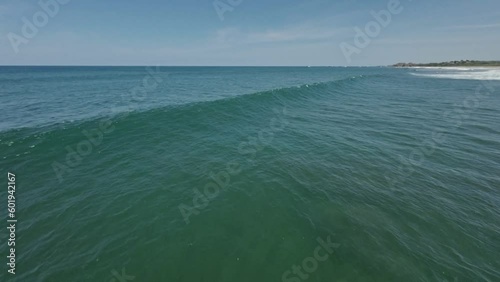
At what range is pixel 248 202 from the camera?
10422 mm

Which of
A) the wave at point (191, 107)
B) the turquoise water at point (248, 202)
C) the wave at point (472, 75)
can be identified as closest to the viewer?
the turquoise water at point (248, 202)

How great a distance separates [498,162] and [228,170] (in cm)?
1653

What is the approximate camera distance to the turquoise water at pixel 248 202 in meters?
7.23

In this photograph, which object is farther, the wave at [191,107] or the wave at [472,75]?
the wave at [472,75]

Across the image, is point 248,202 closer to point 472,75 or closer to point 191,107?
point 191,107

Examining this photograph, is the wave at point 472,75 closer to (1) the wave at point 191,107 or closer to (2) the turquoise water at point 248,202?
(1) the wave at point 191,107

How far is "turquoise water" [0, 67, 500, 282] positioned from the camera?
7230mm

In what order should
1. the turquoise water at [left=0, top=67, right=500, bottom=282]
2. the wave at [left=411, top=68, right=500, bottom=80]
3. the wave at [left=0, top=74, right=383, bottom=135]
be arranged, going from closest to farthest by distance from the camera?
the turquoise water at [left=0, top=67, right=500, bottom=282] → the wave at [left=0, top=74, right=383, bottom=135] → the wave at [left=411, top=68, right=500, bottom=80]

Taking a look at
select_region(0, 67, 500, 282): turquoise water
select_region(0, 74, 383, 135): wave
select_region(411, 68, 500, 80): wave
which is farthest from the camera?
select_region(411, 68, 500, 80): wave

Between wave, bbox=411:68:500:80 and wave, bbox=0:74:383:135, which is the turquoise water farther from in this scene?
wave, bbox=411:68:500:80

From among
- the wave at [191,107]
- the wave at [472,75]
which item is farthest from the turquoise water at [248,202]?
the wave at [472,75]

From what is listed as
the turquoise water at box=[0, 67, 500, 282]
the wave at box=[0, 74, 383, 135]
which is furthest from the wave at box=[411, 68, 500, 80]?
the turquoise water at box=[0, 67, 500, 282]

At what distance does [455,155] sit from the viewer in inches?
604

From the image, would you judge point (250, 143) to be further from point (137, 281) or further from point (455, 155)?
point (455, 155)
